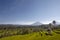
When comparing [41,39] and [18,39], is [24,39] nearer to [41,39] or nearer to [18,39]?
[18,39]

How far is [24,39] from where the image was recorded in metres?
39.6

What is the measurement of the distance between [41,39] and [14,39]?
37.7 ft

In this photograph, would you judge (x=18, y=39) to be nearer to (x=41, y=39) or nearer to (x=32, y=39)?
(x=32, y=39)

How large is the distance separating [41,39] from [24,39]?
24.2 feet

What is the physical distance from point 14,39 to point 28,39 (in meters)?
6.05

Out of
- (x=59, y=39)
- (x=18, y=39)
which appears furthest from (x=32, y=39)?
(x=59, y=39)

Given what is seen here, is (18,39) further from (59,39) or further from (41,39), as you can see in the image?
(59,39)

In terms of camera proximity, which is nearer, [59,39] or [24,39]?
[59,39]

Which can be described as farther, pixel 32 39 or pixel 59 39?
pixel 32 39

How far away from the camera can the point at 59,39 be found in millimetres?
35156

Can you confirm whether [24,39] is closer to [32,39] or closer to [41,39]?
[32,39]

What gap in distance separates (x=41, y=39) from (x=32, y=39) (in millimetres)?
4017

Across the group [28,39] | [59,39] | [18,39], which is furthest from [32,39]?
[59,39]

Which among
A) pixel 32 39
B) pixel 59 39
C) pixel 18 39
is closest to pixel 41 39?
pixel 32 39
